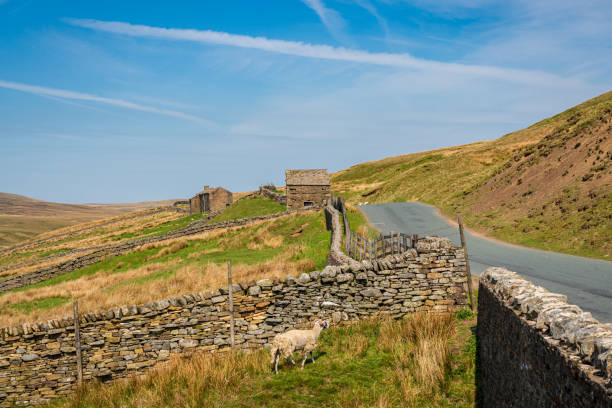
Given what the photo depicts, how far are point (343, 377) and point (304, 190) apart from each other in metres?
35.7

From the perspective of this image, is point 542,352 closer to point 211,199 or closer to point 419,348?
point 419,348

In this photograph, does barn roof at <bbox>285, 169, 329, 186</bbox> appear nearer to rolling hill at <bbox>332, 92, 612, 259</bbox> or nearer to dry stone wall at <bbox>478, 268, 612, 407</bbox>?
rolling hill at <bbox>332, 92, 612, 259</bbox>

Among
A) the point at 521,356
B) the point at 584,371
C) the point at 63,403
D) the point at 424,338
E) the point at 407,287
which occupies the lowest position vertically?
the point at 63,403

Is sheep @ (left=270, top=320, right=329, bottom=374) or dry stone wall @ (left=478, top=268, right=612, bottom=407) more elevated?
dry stone wall @ (left=478, top=268, right=612, bottom=407)

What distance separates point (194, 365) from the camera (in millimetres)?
10242

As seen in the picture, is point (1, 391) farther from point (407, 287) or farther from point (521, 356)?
point (521, 356)

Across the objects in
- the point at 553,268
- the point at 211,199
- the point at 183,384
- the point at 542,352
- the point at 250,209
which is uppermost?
the point at 211,199

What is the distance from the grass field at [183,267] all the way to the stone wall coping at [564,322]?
10.9m

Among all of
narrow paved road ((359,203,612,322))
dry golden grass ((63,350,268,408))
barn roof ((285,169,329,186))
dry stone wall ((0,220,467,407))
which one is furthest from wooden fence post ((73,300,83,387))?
barn roof ((285,169,329,186))

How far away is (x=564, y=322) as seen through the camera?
383 cm

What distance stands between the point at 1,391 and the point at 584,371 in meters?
15.2

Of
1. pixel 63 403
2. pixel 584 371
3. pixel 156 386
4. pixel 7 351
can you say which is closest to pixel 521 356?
pixel 584 371

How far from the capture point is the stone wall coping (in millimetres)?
3039

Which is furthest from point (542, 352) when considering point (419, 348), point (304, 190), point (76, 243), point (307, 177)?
point (76, 243)
